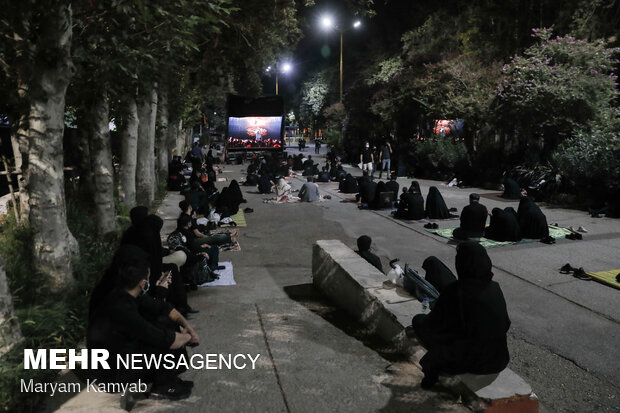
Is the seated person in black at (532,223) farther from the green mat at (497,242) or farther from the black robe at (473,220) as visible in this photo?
the black robe at (473,220)

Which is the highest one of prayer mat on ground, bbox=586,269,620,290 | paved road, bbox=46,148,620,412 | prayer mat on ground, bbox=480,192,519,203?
prayer mat on ground, bbox=480,192,519,203

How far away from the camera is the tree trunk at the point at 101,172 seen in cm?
921

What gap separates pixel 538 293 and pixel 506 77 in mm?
15884

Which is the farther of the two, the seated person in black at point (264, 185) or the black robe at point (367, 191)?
the seated person in black at point (264, 185)

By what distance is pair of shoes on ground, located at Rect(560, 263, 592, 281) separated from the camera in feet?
27.7

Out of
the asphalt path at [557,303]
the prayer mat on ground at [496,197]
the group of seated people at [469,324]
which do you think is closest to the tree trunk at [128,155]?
the asphalt path at [557,303]

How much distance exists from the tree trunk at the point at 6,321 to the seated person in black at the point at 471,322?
3892 millimetres

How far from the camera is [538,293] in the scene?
305 inches

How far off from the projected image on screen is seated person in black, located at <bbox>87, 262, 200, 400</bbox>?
30203 mm

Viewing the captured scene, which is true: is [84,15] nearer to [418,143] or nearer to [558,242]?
[558,242]

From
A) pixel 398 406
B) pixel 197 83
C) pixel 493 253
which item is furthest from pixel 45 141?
pixel 197 83

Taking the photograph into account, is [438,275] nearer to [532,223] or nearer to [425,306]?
[425,306]

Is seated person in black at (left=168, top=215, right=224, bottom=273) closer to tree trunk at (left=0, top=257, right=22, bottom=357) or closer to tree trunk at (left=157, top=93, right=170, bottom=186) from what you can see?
tree trunk at (left=0, top=257, right=22, bottom=357)

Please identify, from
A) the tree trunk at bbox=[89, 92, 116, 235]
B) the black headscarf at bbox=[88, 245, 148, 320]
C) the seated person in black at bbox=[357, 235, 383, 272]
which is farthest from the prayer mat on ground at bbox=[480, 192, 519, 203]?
the black headscarf at bbox=[88, 245, 148, 320]
